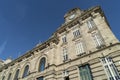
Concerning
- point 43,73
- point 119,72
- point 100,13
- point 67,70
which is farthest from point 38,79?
point 100,13

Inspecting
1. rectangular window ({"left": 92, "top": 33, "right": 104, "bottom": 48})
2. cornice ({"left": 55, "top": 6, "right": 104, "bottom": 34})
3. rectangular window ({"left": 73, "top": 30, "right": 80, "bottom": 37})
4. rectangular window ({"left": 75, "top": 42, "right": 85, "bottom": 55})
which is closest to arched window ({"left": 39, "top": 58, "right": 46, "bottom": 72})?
cornice ({"left": 55, "top": 6, "right": 104, "bottom": 34})

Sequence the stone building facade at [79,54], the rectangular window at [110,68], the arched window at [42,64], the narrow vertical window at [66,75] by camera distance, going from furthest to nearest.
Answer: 1. the arched window at [42,64]
2. the narrow vertical window at [66,75]
3. the stone building facade at [79,54]
4. the rectangular window at [110,68]

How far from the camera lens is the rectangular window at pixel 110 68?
11.6m

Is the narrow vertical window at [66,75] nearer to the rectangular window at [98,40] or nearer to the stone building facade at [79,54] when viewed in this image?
the stone building facade at [79,54]

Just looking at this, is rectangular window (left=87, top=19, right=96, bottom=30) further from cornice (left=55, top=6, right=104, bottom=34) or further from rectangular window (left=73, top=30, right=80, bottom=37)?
rectangular window (left=73, top=30, right=80, bottom=37)

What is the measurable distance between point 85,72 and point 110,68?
3.26m

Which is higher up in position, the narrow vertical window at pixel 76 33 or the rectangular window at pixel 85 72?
the narrow vertical window at pixel 76 33

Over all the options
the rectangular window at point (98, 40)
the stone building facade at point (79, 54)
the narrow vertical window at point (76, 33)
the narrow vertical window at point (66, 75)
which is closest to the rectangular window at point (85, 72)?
the stone building facade at point (79, 54)

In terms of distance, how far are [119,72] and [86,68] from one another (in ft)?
13.6

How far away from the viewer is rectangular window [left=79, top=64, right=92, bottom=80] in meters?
13.5

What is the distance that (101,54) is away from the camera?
13.8 metres

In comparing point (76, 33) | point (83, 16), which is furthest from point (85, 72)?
point (83, 16)

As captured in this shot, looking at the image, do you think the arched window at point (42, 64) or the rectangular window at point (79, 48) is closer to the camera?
the rectangular window at point (79, 48)

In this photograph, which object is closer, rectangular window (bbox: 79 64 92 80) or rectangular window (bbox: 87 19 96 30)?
rectangular window (bbox: 79 64 92 80)
